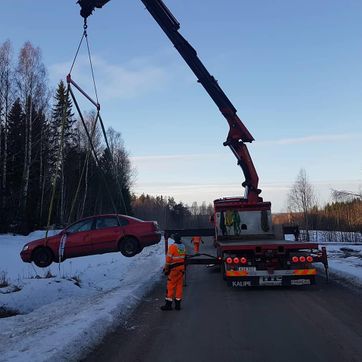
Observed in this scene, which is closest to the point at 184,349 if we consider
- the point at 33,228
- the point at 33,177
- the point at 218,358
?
the point at 218,358

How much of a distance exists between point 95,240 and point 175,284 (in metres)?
4.34

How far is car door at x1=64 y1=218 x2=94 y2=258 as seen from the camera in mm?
12961

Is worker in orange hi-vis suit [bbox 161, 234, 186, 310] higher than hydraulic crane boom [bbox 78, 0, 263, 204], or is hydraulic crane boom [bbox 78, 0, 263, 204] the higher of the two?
hydraulic crane boom [bbox 78, 0, 263, 204]

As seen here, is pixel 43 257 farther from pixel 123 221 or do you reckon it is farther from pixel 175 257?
pixel 175 257

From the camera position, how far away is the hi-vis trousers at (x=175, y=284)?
30.3ft

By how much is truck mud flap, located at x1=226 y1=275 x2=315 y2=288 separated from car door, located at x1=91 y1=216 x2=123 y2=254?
11.4 feet

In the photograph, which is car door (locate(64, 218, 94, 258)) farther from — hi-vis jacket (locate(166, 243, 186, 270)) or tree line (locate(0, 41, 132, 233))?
tree line (locate(0, 41, 132, 233))

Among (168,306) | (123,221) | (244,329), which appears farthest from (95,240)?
(244,329)

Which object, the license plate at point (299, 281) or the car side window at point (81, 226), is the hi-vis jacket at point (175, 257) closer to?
the license plate at point (299, 281)

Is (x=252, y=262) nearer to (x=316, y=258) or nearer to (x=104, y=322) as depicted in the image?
(x=316, y=258)

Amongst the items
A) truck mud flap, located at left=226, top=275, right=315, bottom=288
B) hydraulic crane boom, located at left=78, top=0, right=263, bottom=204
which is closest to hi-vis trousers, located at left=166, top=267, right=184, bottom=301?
truck mud flap, located at left=226, top=275, right=315, bottom=288

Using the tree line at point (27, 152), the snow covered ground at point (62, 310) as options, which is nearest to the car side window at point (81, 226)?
the snow covered ground at point (62, 310)

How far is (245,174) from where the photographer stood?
17172 millimetres

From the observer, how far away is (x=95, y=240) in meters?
13.0
